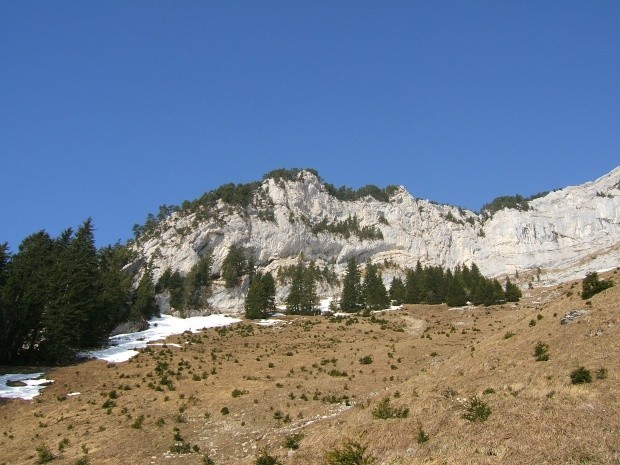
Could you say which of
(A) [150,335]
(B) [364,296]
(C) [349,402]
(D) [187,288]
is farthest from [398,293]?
(C) [349,402]

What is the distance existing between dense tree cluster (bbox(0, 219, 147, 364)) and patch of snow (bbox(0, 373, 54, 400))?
574cm

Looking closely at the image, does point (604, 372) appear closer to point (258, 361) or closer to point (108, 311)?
point (258, 361)

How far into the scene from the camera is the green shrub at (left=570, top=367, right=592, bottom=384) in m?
18.3

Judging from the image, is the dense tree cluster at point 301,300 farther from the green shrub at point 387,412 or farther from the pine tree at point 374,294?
the green shrub at point 387,412

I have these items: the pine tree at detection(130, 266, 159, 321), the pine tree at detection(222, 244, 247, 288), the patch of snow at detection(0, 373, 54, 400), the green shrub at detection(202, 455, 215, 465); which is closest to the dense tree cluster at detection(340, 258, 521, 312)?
the pine tree at detection(222, 244, 247, 288)

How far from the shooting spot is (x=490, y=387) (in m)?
21.2

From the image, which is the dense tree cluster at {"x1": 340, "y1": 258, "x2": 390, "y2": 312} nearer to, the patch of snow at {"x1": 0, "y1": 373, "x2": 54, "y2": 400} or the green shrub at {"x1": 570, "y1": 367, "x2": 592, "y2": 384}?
the patch of snow at {"x1": 0, "y1": 373, "x2": 54, "y2": 400}

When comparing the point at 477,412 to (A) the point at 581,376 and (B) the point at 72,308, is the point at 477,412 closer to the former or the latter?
(A) the point at 581,376

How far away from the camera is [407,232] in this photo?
171750 millimetres

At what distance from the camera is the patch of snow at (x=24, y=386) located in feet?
114

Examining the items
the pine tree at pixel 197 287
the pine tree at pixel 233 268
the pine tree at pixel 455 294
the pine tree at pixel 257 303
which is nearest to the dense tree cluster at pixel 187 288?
the pine tree at pixel 197 287

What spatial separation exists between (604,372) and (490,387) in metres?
4.51

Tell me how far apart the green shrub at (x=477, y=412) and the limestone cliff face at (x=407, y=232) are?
398 feet

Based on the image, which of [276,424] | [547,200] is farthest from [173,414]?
[547,200]
